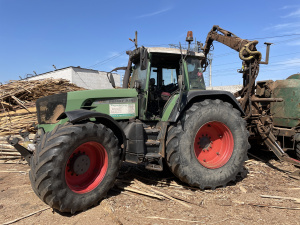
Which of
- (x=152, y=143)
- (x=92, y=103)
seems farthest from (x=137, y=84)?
(x=152, y=143)

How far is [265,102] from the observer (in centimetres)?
644

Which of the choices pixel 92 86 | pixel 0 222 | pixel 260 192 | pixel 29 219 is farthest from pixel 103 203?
pixel 92 86

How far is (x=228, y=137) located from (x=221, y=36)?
3.25 m

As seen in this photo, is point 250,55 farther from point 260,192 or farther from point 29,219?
point 29,219

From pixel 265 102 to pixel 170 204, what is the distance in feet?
14.2

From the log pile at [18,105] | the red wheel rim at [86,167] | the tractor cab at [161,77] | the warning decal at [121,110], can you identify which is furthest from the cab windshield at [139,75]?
the log pile at [18,105]

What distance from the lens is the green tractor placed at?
3.15m

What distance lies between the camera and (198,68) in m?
4.90

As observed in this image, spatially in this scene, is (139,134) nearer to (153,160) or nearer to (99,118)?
(153,160)

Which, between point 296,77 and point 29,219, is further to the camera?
point 296,77

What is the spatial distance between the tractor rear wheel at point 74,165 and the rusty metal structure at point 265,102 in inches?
135

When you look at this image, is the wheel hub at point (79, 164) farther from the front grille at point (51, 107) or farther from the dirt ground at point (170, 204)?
the front grille at point (51, 107)

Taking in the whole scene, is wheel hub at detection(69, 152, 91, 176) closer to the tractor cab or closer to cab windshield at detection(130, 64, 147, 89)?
the tractor cab

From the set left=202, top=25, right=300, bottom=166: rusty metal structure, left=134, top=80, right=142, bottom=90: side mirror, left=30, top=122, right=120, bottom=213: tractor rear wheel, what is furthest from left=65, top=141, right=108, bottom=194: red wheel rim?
left=202, top=25, right=300, bottom=166: rusty metal structure
